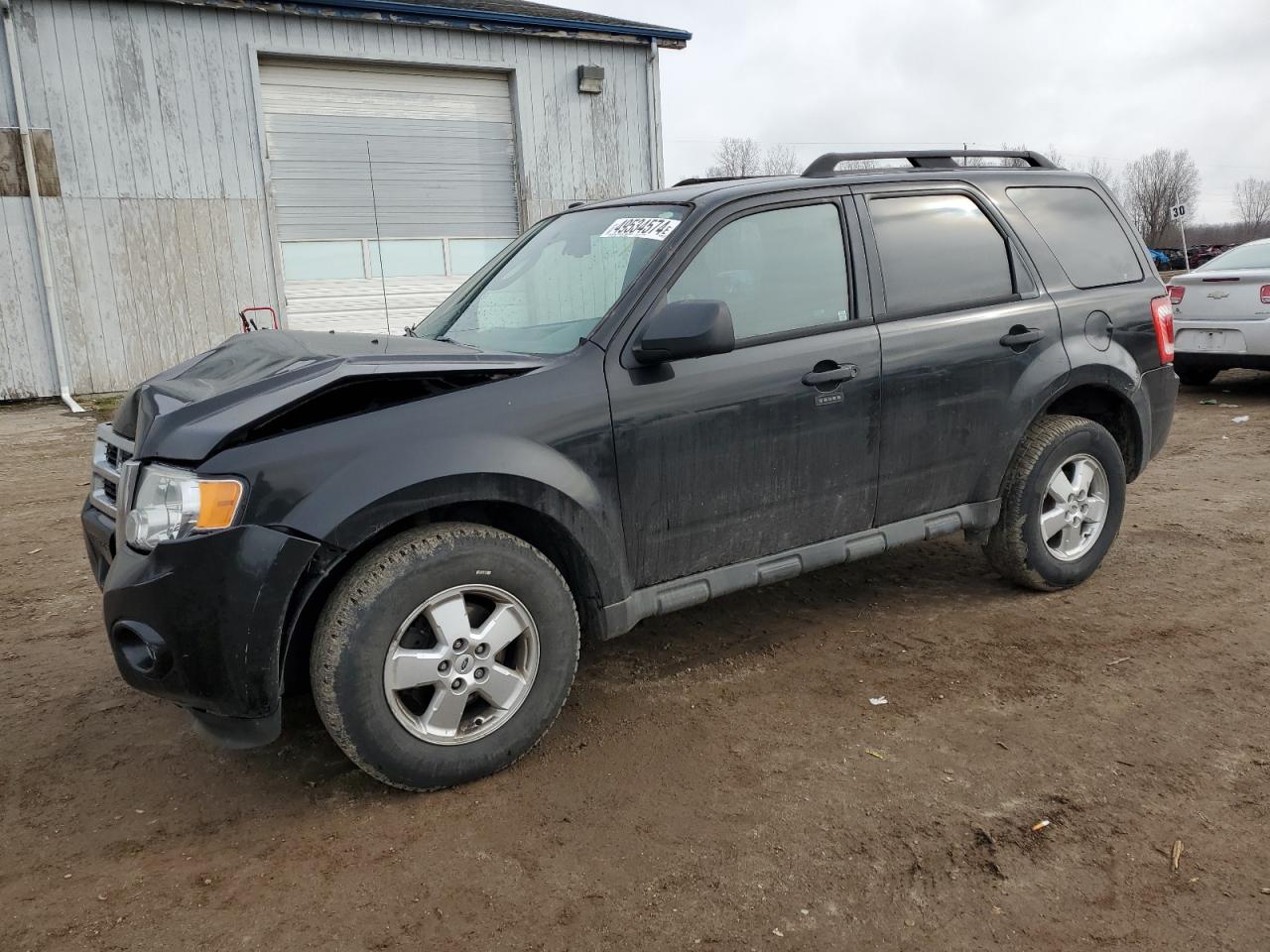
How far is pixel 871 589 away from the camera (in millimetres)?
4805

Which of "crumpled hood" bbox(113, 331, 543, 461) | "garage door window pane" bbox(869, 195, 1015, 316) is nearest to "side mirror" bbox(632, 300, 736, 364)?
"crumpled hood" bbox(113, 331, 543, 461)

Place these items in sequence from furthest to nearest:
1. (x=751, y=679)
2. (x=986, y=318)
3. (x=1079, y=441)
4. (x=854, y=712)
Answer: (x=1079, y=441) → (x=986, y=318) → (x=751, y=679) → (x=854, y=712)

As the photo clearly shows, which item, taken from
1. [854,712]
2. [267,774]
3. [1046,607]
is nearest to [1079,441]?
[1046,607]

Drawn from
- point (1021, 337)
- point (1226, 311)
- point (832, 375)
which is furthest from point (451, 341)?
point (1226, 311)

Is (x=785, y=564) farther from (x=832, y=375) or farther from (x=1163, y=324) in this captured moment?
(x=1163, y=324)

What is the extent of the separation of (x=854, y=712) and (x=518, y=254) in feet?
7.61

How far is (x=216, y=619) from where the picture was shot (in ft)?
8.88

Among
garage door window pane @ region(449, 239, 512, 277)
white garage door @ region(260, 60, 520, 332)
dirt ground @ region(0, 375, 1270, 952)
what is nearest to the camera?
dirt ground @ region(0, 375, 1270, 952)

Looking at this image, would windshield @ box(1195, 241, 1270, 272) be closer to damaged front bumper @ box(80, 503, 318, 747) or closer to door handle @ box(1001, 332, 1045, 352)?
door handle @ box(1001, 332, 1045, 352)

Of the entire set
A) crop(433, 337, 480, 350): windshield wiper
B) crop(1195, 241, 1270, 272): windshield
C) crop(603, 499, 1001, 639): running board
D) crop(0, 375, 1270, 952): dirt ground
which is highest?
crop(1195, 241, 1270, 272): windshield

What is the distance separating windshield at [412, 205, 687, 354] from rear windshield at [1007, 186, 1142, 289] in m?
1.87

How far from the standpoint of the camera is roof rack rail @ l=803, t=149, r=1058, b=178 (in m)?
4.07

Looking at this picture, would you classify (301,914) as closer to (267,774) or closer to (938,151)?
(267,774)

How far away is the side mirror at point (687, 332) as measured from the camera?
316 cm
